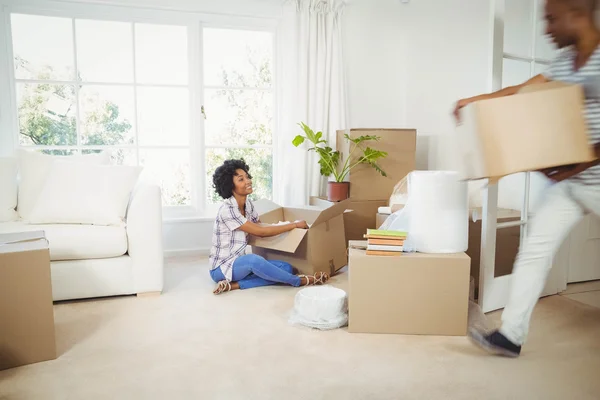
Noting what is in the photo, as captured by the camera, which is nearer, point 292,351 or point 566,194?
point 566,194

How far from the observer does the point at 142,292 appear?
2631 mm

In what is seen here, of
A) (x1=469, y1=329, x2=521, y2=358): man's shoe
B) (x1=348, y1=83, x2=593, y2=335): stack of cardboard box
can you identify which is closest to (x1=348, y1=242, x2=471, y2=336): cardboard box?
(x1=348, y1=83, x2=593, y2=335): stack of cardboard box

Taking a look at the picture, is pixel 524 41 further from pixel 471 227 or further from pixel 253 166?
pixel 253 166

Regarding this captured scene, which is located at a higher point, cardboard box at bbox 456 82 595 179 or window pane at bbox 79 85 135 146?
window pane at bbox 79 85 135 146

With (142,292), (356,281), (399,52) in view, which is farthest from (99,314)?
(399,52)

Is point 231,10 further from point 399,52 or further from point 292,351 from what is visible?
point 292,351

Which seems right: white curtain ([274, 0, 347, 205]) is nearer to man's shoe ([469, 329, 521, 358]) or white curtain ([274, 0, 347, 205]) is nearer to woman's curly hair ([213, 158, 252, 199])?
woman's curly hair ([213, 158, 252, 199])

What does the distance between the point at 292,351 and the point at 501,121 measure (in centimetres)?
117

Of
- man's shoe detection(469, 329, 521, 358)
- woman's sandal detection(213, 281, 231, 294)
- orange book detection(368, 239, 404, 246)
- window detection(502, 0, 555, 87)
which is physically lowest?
woman's sandal detection(213, 281, 231, 294)

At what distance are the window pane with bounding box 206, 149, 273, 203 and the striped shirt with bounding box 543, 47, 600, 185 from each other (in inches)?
106

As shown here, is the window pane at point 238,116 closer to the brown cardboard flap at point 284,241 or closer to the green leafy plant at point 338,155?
the green leafy plant at point 338,155

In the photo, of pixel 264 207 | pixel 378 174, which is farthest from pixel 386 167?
pixel 264 207

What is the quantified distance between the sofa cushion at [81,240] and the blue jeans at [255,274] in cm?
58

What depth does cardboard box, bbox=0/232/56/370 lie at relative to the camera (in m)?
1.75
